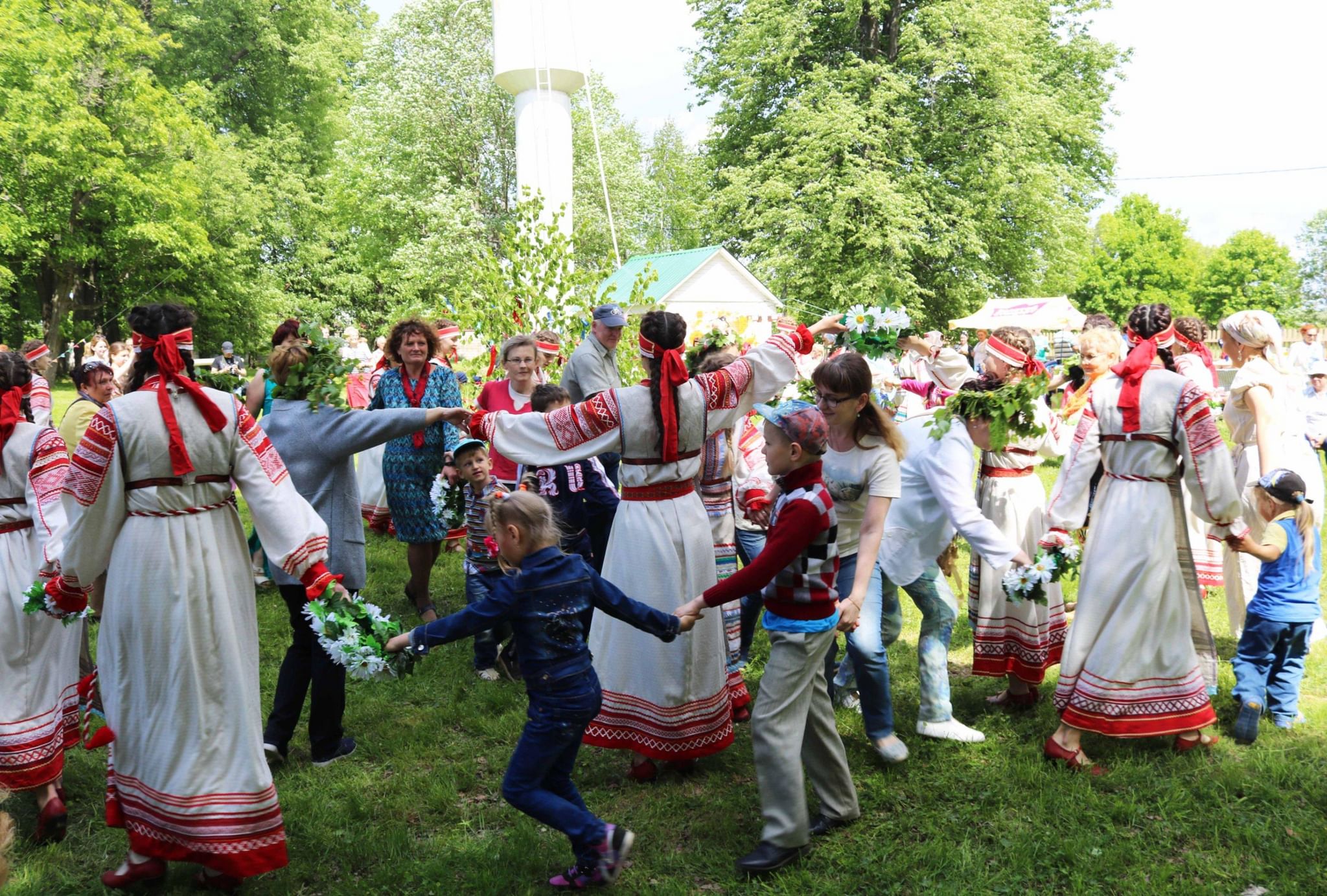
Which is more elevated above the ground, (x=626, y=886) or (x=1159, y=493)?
(x=1159, y=493)

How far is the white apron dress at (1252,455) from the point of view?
5.51 m

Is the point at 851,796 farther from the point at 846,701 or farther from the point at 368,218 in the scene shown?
the point at 368,218

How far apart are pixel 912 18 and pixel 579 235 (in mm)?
22621

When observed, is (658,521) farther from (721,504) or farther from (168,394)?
(168,394)

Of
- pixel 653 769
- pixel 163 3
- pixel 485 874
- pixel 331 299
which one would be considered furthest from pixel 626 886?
pixel 163 3

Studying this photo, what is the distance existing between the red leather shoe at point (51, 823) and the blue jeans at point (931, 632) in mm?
3926

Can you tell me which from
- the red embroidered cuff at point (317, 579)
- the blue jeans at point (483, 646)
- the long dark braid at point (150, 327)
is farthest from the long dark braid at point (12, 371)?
the blue jeans at point (483, 646)

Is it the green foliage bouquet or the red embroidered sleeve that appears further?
the green foliage bouquet

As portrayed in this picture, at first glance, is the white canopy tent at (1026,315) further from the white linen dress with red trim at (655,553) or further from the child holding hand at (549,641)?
the child holding hand at (549,641)

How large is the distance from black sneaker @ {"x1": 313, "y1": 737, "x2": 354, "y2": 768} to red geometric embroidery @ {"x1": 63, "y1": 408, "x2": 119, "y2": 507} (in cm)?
203

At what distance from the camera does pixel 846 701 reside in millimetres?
5586

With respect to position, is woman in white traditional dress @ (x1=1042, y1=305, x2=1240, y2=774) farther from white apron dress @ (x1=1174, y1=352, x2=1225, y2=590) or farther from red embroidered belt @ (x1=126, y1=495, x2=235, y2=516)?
red embroidered belt @ (x1=126, y1=495, x2=235, y2=516)

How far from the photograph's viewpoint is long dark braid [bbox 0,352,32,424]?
432 centimetres

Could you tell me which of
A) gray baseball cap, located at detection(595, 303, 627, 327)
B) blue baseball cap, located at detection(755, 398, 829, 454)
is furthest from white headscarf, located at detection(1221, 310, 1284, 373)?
gray baseball cap, located at detection(595, 303, 627, 327)
